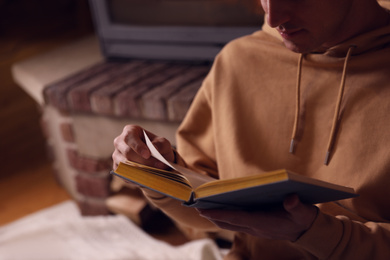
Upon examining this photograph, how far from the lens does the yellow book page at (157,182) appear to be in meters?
0.66

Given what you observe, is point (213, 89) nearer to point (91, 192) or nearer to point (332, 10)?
point (332, 10)

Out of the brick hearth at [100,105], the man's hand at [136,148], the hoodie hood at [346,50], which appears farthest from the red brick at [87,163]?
the hoodie hood at [346,50]

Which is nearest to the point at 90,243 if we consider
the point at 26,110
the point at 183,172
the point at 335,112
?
the point at 183,172

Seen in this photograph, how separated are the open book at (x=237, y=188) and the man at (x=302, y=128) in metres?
0.02

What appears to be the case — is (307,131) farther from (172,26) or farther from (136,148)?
(172,26)

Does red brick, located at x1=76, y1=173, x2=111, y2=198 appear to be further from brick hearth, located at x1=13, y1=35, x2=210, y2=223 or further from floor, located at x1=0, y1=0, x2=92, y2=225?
floor, located at x1=0, y1=0, x2=92, y2=225

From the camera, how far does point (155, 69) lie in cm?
163

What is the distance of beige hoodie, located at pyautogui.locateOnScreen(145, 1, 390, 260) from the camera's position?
2.47 feet

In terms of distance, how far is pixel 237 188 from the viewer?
22.2 inches

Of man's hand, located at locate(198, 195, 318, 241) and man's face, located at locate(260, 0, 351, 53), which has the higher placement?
man's face, located at locate(260, 0, 351, 53)

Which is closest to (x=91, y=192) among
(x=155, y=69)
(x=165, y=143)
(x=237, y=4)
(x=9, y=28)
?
(x=155, y=69)

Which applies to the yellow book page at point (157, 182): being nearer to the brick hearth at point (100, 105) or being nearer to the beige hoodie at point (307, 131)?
the beige hoodie at point (307, 131)

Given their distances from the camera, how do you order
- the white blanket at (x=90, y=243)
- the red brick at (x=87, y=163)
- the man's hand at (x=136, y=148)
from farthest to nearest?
1. the red brick at (x=87, y=163)
2. the white blanket at (x=90, y=243)
3. the man's hand at (x=136, y=148)

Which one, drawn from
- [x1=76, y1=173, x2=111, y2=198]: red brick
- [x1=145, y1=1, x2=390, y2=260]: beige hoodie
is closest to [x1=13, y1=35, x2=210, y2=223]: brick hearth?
[x1=76, y1=173, x2=111, y2=198]: red brick
